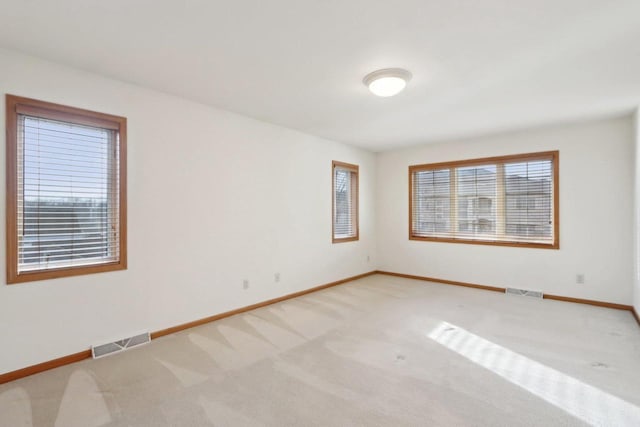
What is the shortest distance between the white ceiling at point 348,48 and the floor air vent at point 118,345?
2.40 metres

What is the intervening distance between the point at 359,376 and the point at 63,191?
287cm

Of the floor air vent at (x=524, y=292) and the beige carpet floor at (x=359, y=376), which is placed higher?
the floor air vent at (x=524, y=292)

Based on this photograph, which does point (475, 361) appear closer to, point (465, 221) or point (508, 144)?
point (465, 221)

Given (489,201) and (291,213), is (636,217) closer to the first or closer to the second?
(489,201)

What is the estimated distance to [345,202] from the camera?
5773mm

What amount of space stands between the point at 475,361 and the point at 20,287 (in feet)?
12.1

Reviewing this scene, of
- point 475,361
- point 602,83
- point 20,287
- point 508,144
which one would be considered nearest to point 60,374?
point 20,287

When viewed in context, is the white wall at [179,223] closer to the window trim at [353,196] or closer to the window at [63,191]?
the window at [63,191]

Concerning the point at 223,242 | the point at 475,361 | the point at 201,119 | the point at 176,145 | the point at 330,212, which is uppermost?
the point at 201,119

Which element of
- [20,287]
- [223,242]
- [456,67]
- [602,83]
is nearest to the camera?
[20,287]

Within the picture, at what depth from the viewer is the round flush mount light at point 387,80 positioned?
8.89 feet

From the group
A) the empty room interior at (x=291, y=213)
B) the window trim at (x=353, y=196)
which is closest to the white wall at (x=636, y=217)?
the empty room interior at (x=291, y=213)

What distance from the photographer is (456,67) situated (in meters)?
2.64

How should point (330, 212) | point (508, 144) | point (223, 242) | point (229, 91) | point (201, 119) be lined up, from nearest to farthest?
point (229, 91) → point (201, 119) → point (223, 242) → point (508, 144) → point (330, 212)
